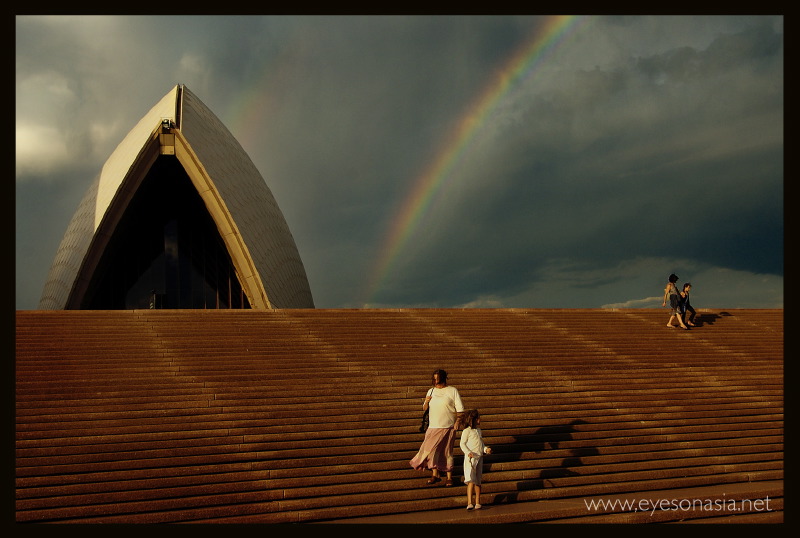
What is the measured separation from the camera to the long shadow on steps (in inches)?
256

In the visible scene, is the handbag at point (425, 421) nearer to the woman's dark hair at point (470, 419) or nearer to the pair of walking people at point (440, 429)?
the pair of walking people at point (440, 429)

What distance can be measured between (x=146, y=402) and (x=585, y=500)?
Answer: 4.75 meters

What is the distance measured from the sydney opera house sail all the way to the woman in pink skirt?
13022 mm

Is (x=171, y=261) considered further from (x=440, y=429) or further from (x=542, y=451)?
(x=440, y=429)

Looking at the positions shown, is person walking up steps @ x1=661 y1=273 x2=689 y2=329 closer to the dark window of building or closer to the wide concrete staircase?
the wide concrete staircase

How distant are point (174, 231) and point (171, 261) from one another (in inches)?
36.4

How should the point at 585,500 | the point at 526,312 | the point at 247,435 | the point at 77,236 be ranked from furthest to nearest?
the point at 77,236, the point at 526,312, the point at 247,435, the point at 585,500

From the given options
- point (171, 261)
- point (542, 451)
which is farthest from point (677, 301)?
point (171, 261)

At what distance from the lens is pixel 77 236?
19.7m

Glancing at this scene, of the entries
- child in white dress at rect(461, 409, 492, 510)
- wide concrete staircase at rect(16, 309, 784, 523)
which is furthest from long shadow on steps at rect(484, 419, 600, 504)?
child in white dress at rect(461, 409, 492, 510)

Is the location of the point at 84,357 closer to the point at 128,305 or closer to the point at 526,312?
the point at 526,312

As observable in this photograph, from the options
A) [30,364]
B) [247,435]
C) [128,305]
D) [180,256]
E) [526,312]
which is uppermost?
[180,256]

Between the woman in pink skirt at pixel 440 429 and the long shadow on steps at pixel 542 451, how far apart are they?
1.94 ft

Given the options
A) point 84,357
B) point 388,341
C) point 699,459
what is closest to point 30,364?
point 84,357
